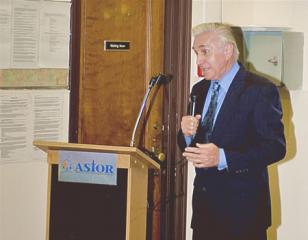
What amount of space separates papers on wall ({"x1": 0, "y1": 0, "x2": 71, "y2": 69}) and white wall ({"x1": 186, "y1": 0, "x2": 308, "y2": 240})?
0.85m

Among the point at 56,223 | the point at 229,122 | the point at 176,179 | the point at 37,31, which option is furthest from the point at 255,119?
the point at 37,31

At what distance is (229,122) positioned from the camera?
2229mm

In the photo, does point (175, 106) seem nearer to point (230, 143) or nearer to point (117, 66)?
point (117, 66)

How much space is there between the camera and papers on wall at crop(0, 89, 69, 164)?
3.16 meters

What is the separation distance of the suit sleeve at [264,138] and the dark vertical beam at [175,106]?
3.77 ft

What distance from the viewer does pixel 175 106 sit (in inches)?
133

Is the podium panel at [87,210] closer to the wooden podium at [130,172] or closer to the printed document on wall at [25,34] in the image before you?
the wooden podium at [130,172]

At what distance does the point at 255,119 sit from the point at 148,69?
1.35m

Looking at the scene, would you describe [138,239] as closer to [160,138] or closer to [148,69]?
[160,138]

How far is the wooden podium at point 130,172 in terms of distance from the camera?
2.30 metres

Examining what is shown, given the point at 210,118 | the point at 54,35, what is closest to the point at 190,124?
the point at 210,118

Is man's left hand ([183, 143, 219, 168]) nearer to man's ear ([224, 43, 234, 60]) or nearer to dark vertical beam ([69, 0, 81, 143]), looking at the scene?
man's ear ([224, 43, 234, 60])

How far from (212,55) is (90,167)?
2.49 feet

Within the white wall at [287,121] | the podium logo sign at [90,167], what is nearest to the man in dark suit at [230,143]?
the podium logo sign at [90,167]
